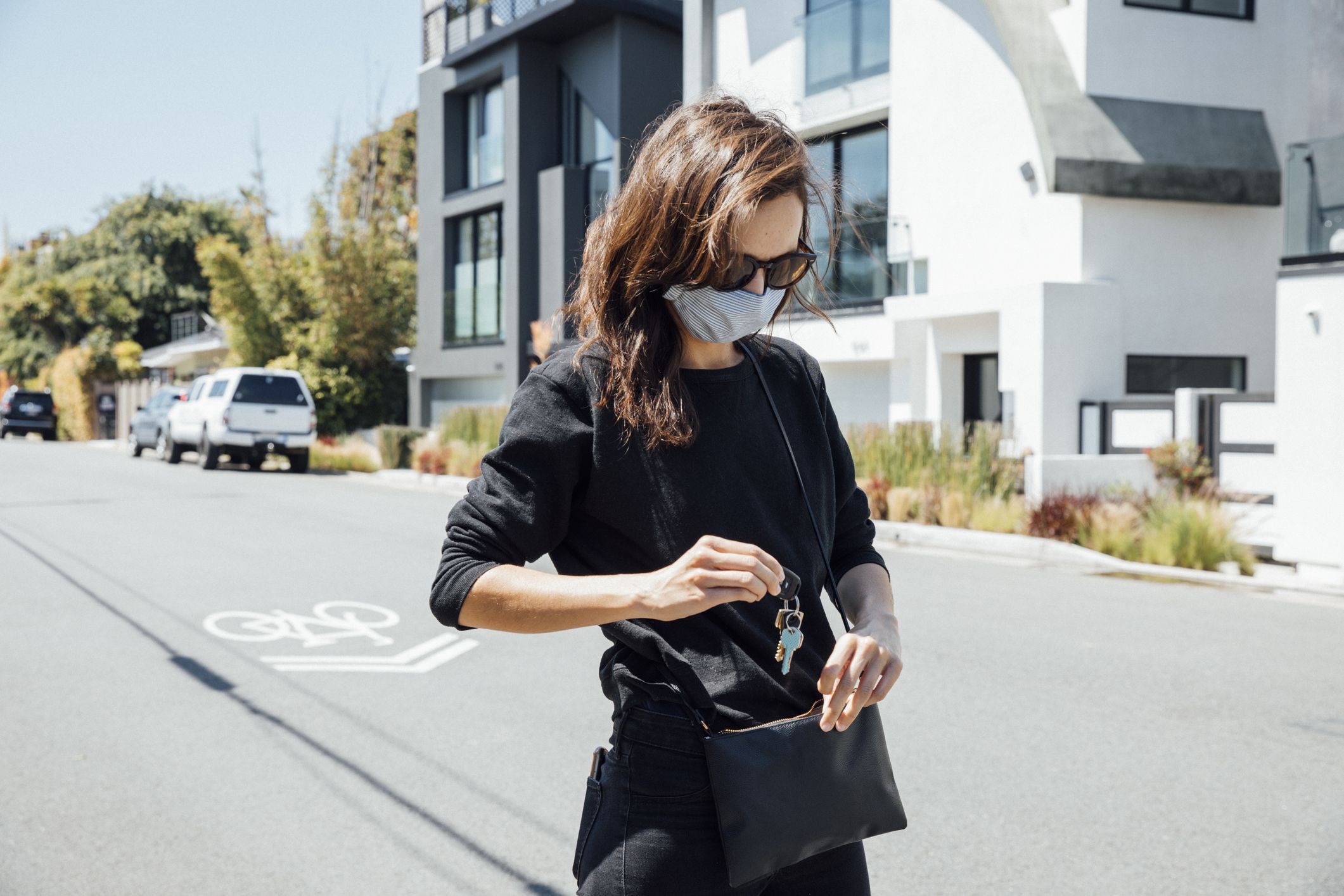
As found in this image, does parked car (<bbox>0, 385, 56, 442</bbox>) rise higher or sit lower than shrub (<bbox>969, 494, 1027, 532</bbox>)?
higher

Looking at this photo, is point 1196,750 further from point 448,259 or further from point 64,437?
point 64,437

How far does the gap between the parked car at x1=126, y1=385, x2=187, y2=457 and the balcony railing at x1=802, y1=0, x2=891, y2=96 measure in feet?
54.4

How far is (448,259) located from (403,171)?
14.1 meters

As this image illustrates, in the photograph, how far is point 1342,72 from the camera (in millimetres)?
16469

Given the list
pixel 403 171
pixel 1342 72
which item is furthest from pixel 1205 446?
pixel 403 171

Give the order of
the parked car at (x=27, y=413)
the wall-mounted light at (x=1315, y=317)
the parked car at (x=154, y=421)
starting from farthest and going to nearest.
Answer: the parked car at (x=27, y=413)
the parked car at (x=154, y=421)
the wall-mounted light at (x=1315, y=317)

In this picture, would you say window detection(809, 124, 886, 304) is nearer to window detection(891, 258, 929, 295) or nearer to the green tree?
window detection(891, 258, 929, 295)

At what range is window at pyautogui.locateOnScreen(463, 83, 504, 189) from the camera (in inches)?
1134

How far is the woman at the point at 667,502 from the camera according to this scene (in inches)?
72.0

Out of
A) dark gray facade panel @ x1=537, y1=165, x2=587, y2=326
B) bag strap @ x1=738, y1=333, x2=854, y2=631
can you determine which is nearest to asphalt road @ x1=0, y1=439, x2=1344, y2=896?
bag strap @ x1=738, y1=333, x2=854, y2=631

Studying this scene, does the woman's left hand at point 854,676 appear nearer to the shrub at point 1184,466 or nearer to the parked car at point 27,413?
the shrub at point 1184,466

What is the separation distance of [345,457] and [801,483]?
25745mm

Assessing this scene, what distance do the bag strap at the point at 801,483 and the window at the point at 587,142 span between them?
24184 mm

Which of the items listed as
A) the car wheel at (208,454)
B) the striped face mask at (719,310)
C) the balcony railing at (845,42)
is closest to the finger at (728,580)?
the striped face mask at (719,310)
